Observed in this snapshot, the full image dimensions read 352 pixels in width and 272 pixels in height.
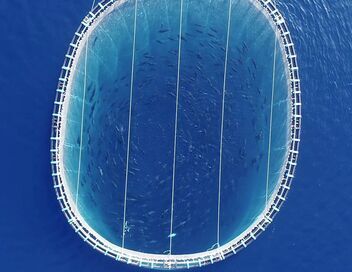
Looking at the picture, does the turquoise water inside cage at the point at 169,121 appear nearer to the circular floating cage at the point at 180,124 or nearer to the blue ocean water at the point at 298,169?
the circular floating cage at the point at 180,124

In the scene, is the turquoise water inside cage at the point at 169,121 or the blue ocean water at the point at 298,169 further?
the turquoise water inside cage at the point at 169,121

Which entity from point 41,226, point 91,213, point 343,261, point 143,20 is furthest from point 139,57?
point 343,261

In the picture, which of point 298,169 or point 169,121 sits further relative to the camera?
Result: point 298,169

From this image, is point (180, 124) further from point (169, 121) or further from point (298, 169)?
point (298, 169)

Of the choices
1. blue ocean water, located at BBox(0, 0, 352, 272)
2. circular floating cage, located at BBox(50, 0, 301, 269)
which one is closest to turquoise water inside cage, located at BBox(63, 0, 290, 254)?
circular floating cage, located at BBox(50, 0, 301, 269)

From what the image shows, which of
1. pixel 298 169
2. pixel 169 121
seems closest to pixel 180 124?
pixel 169 121

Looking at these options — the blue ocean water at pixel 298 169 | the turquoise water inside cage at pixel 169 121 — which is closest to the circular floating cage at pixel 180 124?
the turquoise water inside cage at pixel 169 121
